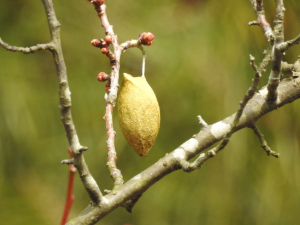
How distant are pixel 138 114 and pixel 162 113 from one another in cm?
50

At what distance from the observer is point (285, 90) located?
36 centimetres

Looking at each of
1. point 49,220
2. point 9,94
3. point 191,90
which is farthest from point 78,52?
point 49,220

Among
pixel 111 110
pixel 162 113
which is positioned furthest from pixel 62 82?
pixel 162 113

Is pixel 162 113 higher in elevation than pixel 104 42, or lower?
lower

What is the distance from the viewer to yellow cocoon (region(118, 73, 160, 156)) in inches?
12.7

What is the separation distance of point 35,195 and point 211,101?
53 centimetres

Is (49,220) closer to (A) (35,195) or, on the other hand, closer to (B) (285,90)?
(A) (35,195)

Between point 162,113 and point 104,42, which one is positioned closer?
point 104,42

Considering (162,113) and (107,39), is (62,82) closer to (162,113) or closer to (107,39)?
(107,39)

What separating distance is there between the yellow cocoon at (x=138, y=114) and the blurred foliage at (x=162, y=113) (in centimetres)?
45

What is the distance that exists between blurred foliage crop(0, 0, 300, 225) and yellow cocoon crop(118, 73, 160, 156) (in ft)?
1.49

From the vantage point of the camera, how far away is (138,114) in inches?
12.6

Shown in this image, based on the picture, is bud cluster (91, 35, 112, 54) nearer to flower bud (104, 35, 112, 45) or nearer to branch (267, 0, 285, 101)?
flower bud (104, 35, 112, 45)

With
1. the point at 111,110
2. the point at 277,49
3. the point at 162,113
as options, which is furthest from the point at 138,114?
the point at 162,113
